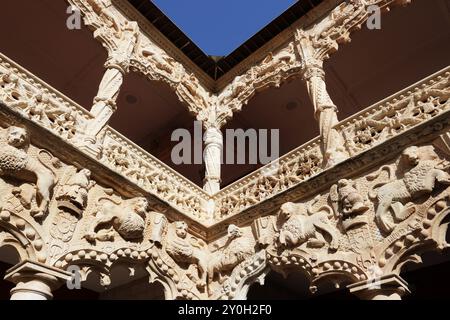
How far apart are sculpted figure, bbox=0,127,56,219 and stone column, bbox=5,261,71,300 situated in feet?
1.78

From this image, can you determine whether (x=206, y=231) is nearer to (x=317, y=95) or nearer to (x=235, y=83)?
(x=317, y=95)

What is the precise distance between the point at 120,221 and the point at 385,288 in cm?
310

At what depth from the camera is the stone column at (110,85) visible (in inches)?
230

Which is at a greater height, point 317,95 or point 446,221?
point 317,95

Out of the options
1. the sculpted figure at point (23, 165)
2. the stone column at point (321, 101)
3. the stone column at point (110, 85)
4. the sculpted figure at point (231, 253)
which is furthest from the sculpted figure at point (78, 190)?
the stone column at point (321, 101)

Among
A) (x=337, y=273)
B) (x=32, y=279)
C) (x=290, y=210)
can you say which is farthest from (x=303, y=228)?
(x=32, y=279)

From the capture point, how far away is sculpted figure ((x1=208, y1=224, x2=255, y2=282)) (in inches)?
237

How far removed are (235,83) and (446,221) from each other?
516 cm

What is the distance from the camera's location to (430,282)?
6289mm

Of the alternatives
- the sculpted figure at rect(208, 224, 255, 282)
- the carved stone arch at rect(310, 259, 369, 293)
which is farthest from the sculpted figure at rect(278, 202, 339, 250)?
the sculpted figure at rect(208, 224, 255, 282)

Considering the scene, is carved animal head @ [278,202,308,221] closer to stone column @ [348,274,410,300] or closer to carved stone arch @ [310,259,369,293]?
carved stone arch @ [310,259,369,293]
